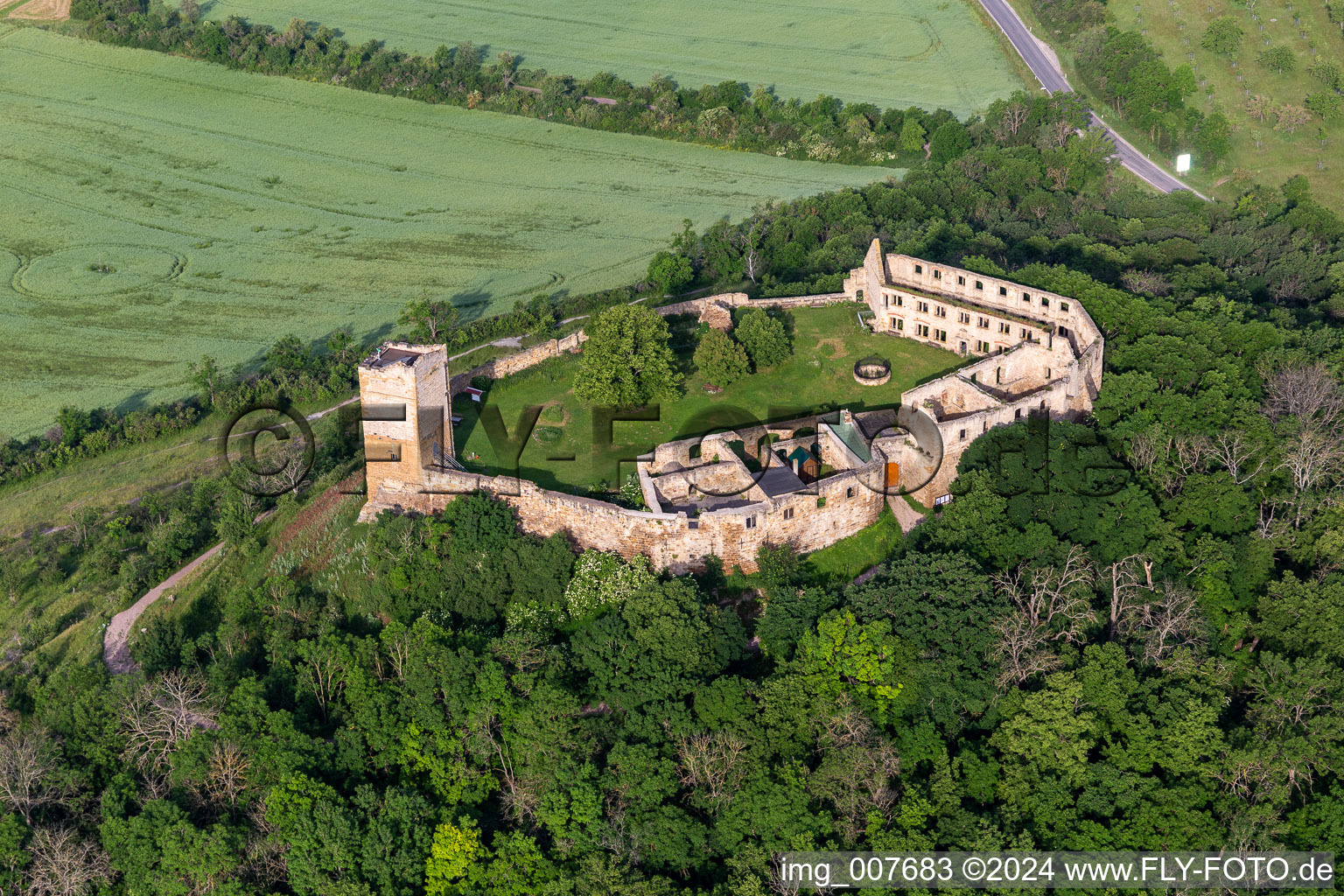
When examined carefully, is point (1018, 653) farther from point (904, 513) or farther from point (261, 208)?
point (261, 208)

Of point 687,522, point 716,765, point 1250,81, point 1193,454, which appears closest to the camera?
point 716,765

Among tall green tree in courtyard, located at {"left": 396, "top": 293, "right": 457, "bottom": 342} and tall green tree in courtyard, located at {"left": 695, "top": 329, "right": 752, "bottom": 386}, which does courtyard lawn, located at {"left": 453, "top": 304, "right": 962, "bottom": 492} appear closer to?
tall green tree in courtyard, located at {"left": 695, "top": 329, "right": 752, "bottom": 386}

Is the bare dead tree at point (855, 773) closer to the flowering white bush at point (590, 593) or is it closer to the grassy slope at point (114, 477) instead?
the flowering white bush at point (590, 593)

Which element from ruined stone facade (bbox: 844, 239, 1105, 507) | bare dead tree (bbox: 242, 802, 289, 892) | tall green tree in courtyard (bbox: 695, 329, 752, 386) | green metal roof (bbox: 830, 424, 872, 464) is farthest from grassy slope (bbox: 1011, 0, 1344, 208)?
bare dead tree (bbox: 242, 802, 289, 892)

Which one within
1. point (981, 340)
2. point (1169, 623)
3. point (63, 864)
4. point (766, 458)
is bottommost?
point (63, 864)

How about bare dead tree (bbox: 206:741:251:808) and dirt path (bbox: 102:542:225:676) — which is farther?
dirt path (bbox: 102:542:225:676)

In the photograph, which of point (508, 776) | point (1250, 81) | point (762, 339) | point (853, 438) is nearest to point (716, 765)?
point (508, 776)

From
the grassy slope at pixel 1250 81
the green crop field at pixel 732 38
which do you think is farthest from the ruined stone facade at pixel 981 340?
the green crop field at pixel 732 38

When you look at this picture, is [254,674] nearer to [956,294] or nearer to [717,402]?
[717,402]
